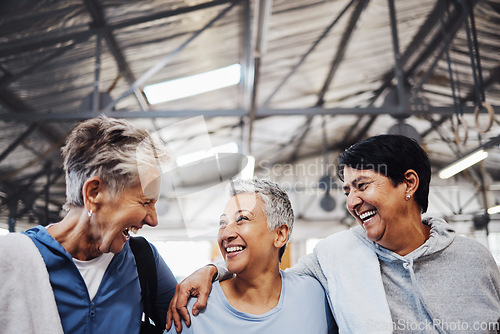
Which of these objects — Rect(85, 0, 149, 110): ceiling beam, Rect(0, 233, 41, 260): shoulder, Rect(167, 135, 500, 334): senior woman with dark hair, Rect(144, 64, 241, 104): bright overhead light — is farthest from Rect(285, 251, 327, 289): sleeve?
Rect(144, 64, 241, 104): bright overhead light

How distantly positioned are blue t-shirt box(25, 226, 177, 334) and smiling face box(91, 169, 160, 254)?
10cm

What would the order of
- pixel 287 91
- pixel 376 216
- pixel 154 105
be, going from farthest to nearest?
pixel 287 91, pixel 154 105, pixel 376 216

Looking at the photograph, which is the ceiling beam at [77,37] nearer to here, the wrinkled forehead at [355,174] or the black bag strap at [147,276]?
the black bag strap at [147,276]

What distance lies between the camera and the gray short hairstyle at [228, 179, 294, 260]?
Answer: 1605 mm

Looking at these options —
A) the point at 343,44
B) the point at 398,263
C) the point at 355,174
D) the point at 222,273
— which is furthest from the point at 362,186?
the point at 343,44

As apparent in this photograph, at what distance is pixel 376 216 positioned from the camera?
1458mm

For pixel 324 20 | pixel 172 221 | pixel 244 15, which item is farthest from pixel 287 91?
pixel 172 221

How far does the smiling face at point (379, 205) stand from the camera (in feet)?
4.74

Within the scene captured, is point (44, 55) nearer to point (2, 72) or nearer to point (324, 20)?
point (2, 72)

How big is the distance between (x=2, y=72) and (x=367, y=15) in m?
4.38

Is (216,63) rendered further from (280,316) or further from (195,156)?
(280,316)

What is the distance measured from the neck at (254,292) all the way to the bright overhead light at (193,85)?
421cm

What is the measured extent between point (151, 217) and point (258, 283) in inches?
19.0

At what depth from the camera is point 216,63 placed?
5379mm
